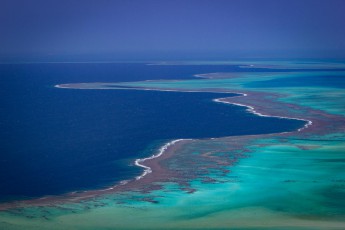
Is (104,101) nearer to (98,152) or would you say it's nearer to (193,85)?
(193,85)

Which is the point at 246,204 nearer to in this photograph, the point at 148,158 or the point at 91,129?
the point at 148,158

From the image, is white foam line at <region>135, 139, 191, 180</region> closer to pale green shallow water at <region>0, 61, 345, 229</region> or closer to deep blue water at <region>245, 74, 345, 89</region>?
pale green shallow water at <region>0, 61, 345, 229</region>

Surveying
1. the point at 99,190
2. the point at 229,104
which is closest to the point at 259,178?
the point at 99,190

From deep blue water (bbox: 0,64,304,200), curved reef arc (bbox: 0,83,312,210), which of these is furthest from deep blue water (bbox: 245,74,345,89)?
curved reef arc (bbox: 0,83,312,210)

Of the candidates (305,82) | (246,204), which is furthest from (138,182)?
(305,82)

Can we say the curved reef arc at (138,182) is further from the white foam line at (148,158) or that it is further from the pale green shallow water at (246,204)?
the pale green shallow water at (246,204)

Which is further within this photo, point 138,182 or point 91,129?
point 91,129
